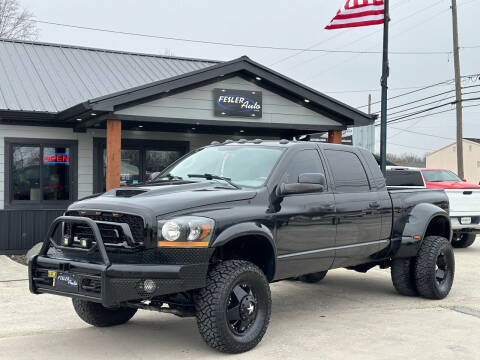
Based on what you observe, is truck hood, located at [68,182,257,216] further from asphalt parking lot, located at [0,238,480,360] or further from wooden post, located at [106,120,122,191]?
wooden post, located at [106,120,122,191]

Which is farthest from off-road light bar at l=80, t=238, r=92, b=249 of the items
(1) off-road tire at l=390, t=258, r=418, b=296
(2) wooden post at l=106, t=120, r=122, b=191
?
(2) wooden post at l=106, t=120, r=122, b=191

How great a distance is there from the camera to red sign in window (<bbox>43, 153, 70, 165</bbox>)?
13750 millimetres

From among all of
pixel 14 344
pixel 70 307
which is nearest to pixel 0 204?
pixel 70 307

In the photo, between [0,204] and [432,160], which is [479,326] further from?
[432,160]

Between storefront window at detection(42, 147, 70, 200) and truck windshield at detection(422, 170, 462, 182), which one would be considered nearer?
storefront window at detection(42, 147, 70, 200)

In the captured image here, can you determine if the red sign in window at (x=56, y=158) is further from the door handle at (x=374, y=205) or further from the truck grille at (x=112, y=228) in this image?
the door handle at (x=374, y=205)

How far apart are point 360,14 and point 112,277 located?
9.91 metres

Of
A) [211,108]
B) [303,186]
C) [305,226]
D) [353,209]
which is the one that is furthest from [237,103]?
[303,186]

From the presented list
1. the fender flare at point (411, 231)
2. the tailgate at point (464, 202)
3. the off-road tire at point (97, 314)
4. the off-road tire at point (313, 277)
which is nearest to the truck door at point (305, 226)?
the fender flare at point (411, 231)

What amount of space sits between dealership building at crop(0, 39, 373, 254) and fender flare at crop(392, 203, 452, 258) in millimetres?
5975

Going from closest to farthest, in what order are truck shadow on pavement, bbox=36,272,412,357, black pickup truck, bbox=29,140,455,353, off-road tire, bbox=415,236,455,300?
1. black pickup truck, bbox=29,140,455,353
2. truck shadow on pavement, bbox=36,272,412,357
3. off-road tire, bbox=415,236,455,300

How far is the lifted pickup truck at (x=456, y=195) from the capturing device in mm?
13312

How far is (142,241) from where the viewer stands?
5074 millimetres

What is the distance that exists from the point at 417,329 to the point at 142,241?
3.16 m
